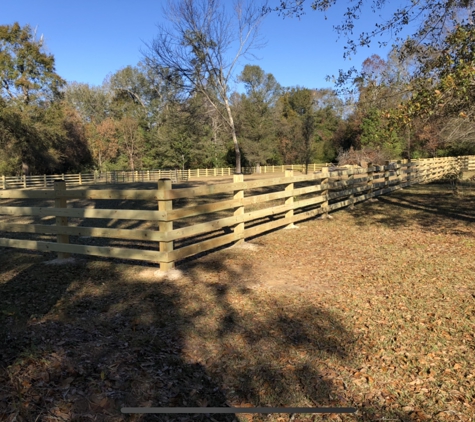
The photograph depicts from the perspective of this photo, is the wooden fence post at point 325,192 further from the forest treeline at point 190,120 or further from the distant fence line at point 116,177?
the distant fence line at point 116,177

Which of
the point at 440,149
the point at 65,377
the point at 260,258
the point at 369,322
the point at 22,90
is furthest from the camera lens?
the point at 440,149

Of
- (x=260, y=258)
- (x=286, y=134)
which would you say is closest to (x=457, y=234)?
(x=260, y=258)

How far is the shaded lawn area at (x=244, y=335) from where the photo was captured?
9.01ft

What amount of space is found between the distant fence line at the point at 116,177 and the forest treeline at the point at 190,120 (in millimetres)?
3189

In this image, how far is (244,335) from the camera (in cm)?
376

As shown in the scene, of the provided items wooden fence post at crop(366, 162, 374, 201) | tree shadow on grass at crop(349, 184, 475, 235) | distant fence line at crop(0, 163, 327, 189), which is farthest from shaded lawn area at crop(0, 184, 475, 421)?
distant fence line at crop(0, 163, 327, 189)

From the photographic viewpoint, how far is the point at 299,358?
3318 millimetres

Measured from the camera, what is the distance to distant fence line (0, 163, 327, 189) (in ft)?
107

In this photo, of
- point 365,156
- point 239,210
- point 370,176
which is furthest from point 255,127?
point 239,210

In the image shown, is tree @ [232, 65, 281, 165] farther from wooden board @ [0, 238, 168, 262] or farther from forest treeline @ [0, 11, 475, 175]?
wooden board @ [0, 238, 168, 262]

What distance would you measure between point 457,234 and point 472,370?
5543mm

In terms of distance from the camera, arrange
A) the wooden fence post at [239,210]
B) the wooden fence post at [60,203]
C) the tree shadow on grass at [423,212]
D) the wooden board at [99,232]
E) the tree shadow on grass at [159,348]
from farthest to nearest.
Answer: the tree shadow on grass at [423,212] < the wooden fence post at [239,210] < the wooden fence post at [60,203] < the wooden board at [99,232] < the tree shadow on grass at [159,348]

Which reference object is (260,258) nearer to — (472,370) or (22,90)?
(472,370)

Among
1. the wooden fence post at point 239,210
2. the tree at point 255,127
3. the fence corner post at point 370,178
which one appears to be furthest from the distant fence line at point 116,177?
the wooden fence post at point 239,210
